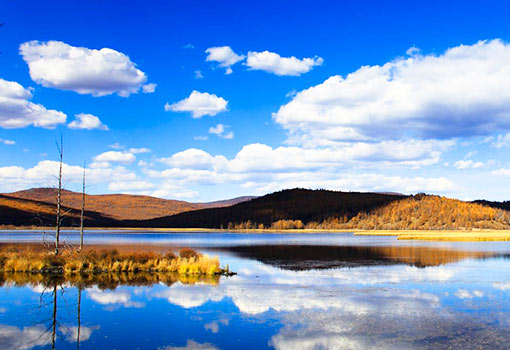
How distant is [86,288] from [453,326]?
702 inches

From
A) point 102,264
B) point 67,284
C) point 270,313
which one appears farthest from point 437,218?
point 270,313

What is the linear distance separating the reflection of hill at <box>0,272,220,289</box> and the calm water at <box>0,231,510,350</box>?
1.35 ft

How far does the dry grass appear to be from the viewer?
106 feet

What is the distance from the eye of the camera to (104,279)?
29875 millimetres

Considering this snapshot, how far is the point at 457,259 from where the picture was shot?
4212cm

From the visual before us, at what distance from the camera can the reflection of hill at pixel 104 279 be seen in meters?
27.9

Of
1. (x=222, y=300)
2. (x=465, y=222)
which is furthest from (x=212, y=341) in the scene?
(x=465, y=222)

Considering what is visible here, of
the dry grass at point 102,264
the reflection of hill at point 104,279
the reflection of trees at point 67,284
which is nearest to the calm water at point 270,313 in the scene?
the reflection of trees at point 67,284

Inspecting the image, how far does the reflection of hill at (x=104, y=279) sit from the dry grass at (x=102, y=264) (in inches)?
36.4

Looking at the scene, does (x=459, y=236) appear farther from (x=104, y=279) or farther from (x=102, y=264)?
(x=104, y=279)

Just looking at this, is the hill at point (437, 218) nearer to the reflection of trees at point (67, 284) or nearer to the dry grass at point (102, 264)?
the dry grass at point (102, 264)

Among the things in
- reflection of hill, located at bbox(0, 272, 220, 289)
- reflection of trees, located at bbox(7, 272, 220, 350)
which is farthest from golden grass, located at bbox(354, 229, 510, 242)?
reflection of trees, located at bbox(7, 272, 220, 350)

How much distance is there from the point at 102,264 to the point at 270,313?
59.2ft

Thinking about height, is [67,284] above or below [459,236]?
below
